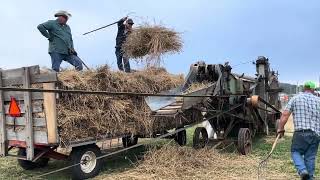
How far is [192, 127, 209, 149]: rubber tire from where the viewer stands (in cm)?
1123

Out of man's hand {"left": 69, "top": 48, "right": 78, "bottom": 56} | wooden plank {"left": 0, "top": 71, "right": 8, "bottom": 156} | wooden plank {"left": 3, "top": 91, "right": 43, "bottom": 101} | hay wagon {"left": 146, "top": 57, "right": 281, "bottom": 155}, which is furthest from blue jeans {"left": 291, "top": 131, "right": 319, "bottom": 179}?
man's hand {"left": 69, "top": 48, "right": 78, "bottom": 56}

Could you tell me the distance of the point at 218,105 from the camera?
10.9 meters

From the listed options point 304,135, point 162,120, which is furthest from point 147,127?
point 304,135

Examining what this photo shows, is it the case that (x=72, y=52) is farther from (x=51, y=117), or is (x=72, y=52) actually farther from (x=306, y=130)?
(x=306, y=130)

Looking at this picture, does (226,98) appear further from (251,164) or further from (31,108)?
(31,108)

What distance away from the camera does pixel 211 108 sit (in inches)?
421

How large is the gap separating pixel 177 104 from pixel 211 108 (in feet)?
3.71

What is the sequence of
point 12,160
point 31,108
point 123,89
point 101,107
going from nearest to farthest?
1. point 31,108
2. point 101,107
3. point 123,89
4. point 12,160

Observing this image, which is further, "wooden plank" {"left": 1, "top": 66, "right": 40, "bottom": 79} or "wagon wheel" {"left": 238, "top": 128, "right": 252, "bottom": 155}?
"wagon wheel" {"left": 238, "top": 128, "right": 252, "bottom": 155}

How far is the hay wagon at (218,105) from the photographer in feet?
32.2

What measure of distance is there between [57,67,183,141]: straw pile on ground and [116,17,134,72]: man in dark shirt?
1.11 metres

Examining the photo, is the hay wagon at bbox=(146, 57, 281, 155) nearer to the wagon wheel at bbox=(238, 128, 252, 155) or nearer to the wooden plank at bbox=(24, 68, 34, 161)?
the wagon wheel at bbox=(238, 128, 252, 155)

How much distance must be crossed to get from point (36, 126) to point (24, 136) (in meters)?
0.34

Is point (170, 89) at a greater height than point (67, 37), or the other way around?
point (67, 37)
